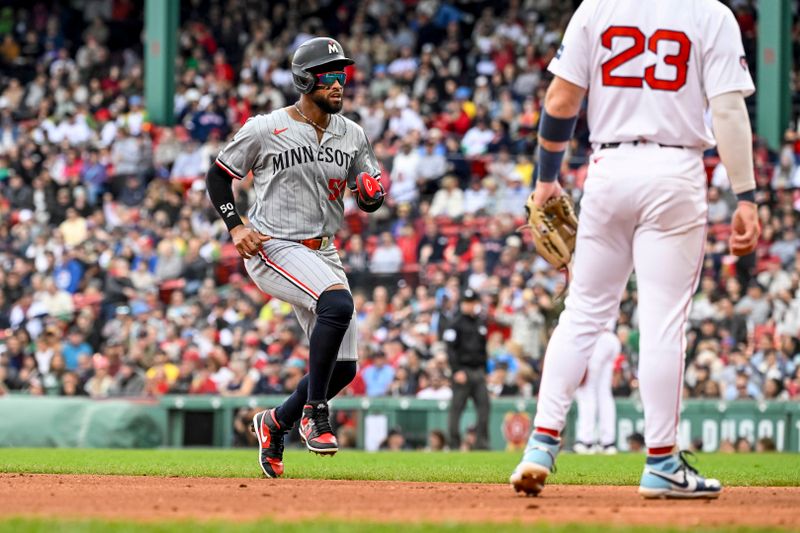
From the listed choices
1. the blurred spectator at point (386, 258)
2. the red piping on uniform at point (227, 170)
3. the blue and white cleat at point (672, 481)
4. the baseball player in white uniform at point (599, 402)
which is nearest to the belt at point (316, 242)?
the red piping on uniform at point (227, 170)

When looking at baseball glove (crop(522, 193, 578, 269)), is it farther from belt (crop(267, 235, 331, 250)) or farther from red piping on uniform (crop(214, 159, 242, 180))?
red piping on uniform (crop(214, 159, 242, 180))

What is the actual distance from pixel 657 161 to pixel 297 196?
251 centimetres

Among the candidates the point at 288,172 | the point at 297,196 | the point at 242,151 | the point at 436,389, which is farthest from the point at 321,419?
the point at 436,389

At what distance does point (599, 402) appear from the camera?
14.4 metres

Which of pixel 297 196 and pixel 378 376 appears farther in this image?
pixel 378 376

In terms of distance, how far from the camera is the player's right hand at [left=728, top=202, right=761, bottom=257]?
5.52 meters

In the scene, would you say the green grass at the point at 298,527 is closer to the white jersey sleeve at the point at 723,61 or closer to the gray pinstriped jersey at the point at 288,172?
the white jersey sleeve at the point at 723,61

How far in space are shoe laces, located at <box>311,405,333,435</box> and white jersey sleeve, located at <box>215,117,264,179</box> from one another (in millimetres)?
1338

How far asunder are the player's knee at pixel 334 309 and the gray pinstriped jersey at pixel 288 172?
17.9 inches

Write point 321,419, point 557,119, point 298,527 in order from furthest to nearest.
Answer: point 321,419, point 557,119, point 298,527

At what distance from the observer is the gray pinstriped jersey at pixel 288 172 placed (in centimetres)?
758

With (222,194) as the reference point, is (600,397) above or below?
below

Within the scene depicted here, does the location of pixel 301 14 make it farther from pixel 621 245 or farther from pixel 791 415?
pixel 621 245

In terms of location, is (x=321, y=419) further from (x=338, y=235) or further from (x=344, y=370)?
(x=338, y=235)
